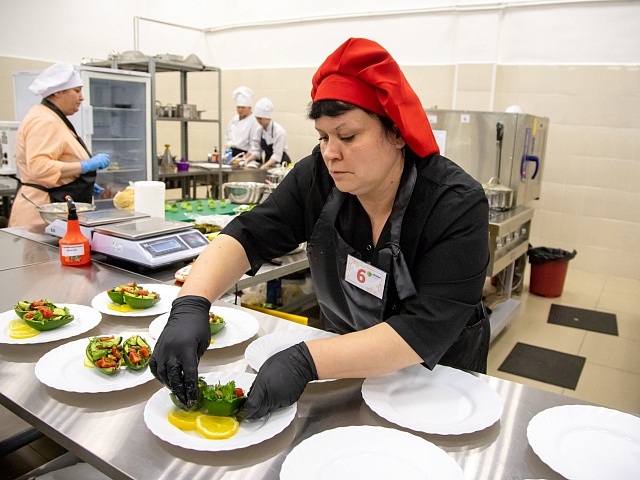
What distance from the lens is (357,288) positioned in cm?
143

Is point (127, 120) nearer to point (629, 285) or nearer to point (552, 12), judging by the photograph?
point (552, 12)

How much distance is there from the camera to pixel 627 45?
505 cm

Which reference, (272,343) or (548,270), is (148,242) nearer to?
(272,343)

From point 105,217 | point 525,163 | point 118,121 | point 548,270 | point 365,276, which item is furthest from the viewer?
point 118,121

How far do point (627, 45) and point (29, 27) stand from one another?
23.2ft

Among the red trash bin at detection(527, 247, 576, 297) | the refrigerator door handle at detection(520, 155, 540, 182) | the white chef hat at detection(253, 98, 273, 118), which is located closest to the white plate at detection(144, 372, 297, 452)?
the refrigerator door handle at detection(520, 155, 540, 182)

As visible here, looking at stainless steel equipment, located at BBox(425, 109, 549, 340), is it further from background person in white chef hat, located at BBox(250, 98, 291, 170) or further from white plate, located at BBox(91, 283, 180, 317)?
background person in white chef hat, located at BBox(250, 98, 291, 170)

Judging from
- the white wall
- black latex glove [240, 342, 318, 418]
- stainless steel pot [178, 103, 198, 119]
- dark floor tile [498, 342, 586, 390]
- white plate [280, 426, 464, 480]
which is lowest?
dark floor tile [498, 342, 586, 390]

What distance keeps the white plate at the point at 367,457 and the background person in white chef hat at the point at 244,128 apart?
6694 millimetres

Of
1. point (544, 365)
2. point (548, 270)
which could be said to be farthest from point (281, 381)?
point (548, 270)

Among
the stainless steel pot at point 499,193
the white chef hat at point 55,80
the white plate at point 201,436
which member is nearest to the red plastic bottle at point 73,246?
the white plate at point 201,436

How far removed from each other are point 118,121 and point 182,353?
5247 mm

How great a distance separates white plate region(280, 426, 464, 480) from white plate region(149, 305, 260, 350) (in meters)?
0.48

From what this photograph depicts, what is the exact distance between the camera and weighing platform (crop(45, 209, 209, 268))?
202cm
